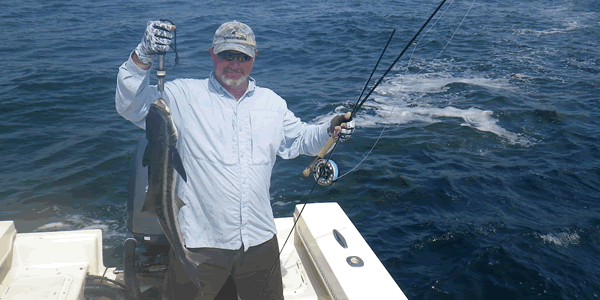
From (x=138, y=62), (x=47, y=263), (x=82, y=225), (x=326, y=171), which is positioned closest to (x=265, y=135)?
(x=138, y=62)

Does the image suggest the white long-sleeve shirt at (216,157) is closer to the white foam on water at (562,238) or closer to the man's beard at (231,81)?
the man's beard at (231,81)

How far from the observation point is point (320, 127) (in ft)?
9.92

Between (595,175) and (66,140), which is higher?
(595,175)

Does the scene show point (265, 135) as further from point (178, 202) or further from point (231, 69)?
point (178, 202)

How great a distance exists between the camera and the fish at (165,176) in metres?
2.45

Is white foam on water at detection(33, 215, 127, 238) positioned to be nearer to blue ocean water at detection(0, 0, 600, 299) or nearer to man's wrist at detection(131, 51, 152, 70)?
blue ocean water at detection(0, 0, 600, 299)

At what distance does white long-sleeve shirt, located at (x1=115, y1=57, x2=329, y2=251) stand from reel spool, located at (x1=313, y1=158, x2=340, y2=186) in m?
1.14

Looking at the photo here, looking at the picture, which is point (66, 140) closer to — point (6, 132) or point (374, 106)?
point (6, 132)

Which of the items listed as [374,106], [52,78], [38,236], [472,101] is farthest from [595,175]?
[52,78]

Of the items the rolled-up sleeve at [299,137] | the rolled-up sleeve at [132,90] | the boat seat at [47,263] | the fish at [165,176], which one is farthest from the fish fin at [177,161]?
the boat seat at [47,263]

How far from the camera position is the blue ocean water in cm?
643

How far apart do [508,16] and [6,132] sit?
20.2 meters

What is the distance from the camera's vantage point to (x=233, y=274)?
112 inches

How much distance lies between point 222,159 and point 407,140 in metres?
7.53
